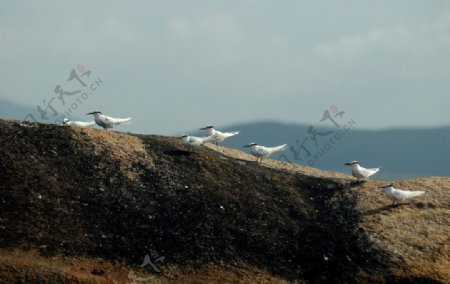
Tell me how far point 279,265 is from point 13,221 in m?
10.5

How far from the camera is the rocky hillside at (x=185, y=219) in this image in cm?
2458

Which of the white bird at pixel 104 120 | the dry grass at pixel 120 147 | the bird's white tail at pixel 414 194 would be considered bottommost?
the bird's white tail at pixel 414 194

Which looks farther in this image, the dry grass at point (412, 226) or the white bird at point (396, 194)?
the white bird at point (396, 194)

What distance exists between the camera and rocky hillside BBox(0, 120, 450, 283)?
80.6 ft

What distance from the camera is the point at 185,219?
28219 millimetres

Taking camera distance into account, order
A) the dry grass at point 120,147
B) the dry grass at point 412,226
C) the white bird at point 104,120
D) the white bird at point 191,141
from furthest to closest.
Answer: the white bird at point 104,120, the white bird at point 191,141, the dry grass at point 120,147, the dry grass at point 412,226

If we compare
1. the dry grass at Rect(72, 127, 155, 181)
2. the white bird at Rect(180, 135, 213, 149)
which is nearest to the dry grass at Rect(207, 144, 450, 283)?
the white bird at Rect(180, 135, 213, 149)

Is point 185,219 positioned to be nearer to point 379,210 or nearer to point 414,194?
point 379,210

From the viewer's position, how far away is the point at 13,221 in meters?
25.6

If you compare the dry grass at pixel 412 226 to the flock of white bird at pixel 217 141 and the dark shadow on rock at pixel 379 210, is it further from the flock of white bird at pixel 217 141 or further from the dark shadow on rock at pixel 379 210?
the flock of white bird at pixel 217 141

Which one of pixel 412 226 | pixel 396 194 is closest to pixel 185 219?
pixel 396 194

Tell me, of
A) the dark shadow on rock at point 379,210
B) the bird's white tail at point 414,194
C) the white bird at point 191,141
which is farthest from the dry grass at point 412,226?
the white bird at point 191,141

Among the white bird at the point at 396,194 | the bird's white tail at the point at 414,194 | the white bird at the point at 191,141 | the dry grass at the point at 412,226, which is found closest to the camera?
the dry grass at the point at 412,226

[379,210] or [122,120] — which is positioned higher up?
[122,120]
